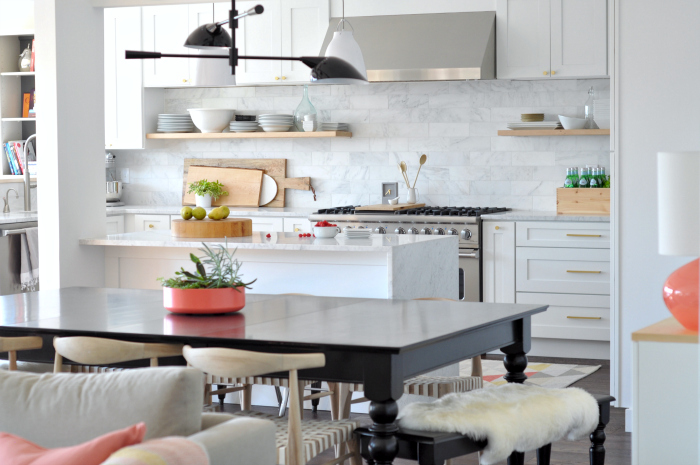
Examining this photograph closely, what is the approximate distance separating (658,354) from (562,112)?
4025 millimetres

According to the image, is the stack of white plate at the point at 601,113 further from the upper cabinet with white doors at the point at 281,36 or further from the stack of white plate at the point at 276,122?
the stack of white plate at the point at 276,122

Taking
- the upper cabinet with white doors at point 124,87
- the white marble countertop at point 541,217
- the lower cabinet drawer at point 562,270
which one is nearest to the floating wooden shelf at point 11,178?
the upper cabinet with white doors at point 124,87

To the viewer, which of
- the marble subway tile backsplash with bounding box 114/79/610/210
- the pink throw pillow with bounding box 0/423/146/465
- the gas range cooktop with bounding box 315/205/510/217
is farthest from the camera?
the marble subway tile backsplash with bounding box 114/79/610/210

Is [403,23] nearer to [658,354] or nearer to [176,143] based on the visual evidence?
[176,143]

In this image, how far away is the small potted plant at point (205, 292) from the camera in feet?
10.4

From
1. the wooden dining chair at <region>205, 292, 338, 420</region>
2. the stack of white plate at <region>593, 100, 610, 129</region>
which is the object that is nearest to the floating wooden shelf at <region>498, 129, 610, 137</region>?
the stack of white plate at <region>593, 100, 610, 129</region>

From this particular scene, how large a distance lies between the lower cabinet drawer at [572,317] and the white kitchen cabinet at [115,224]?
304 cm

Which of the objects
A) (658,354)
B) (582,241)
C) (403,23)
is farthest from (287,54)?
(658,354)

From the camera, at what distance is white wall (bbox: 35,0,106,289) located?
195 inches

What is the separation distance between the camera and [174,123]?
740 cm

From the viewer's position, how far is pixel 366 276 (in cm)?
461

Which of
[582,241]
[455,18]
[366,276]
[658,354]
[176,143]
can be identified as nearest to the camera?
[658,354]

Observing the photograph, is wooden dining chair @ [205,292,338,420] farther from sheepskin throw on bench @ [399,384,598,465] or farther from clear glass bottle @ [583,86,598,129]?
clear glass bottle @ [583,86,598,129]

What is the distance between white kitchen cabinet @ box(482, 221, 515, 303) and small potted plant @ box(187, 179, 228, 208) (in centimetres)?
218
